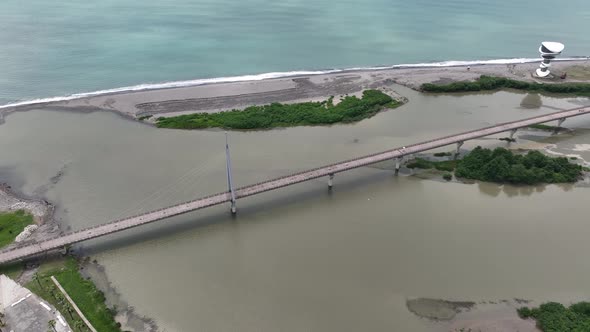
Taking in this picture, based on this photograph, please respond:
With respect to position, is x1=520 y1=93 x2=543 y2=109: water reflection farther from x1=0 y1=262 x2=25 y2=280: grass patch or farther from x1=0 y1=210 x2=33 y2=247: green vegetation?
x1=0 y1=210 x2=33 y2=247: green vegetation

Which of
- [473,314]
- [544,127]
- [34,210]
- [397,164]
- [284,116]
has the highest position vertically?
[284,116]

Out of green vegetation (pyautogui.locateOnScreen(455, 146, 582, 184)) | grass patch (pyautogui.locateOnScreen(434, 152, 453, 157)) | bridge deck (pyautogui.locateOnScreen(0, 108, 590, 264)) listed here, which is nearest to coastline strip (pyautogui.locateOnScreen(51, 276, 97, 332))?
bridge deck (pyautogui.locateOnScreen(0, 108, 590, 264))

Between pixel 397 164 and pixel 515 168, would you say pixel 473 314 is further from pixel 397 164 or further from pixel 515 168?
pixel 515 168

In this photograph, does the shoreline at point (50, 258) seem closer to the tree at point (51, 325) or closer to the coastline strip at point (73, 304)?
the coastline strip at point (73, 304)

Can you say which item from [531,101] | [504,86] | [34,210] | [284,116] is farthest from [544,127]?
[34,210]

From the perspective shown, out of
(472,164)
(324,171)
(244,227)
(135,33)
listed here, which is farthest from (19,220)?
(135,33)

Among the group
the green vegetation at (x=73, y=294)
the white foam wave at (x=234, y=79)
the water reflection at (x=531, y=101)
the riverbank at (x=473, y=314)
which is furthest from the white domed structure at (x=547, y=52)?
the green vegetation at (x=73, y=294)
